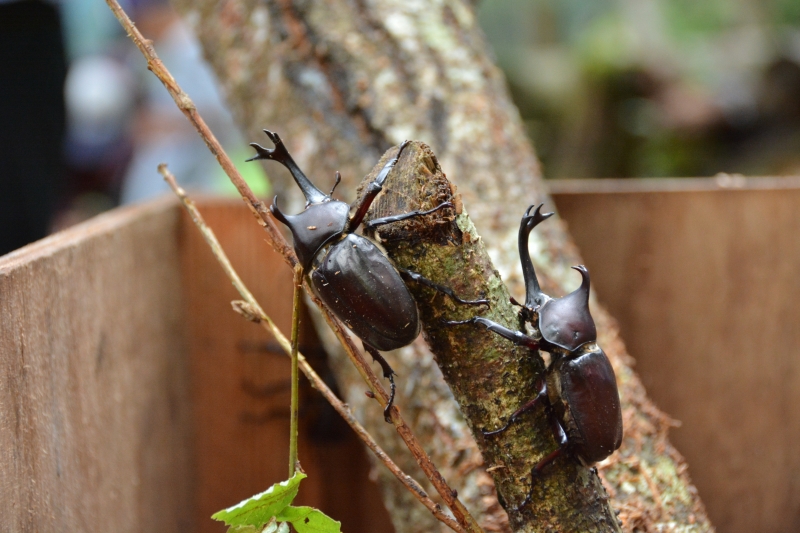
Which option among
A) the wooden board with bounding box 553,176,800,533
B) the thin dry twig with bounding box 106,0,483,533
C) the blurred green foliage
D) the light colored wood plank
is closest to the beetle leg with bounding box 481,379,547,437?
the thin dry twig with bounding box 106,0,483,533

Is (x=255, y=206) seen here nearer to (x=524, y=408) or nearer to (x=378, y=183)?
(x=378, y=183)

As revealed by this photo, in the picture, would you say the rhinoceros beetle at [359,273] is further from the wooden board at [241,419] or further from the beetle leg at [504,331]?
the wooden board at [241,419]

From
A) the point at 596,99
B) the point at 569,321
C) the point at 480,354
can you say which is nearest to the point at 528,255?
the point at 569,321

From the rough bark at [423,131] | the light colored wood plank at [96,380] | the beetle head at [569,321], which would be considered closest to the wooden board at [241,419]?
the light colored wood plank at [96,380]

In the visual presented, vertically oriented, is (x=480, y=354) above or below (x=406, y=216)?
below

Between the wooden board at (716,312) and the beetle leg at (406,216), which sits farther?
the wooden board at (716,312)

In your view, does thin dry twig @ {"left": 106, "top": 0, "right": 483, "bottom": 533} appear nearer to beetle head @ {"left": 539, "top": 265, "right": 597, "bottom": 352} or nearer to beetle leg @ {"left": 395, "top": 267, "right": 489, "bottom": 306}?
beetle leg @ {"left": 395, "top": 267, "right": 489, "bottom": 306}

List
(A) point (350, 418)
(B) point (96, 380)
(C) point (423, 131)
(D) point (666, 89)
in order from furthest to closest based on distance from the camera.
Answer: (D) point (666, 89) → (C) point (423, 131) → (B) point (96, 380) → (A) point (350, 418)

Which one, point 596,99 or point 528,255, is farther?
point 596,99
